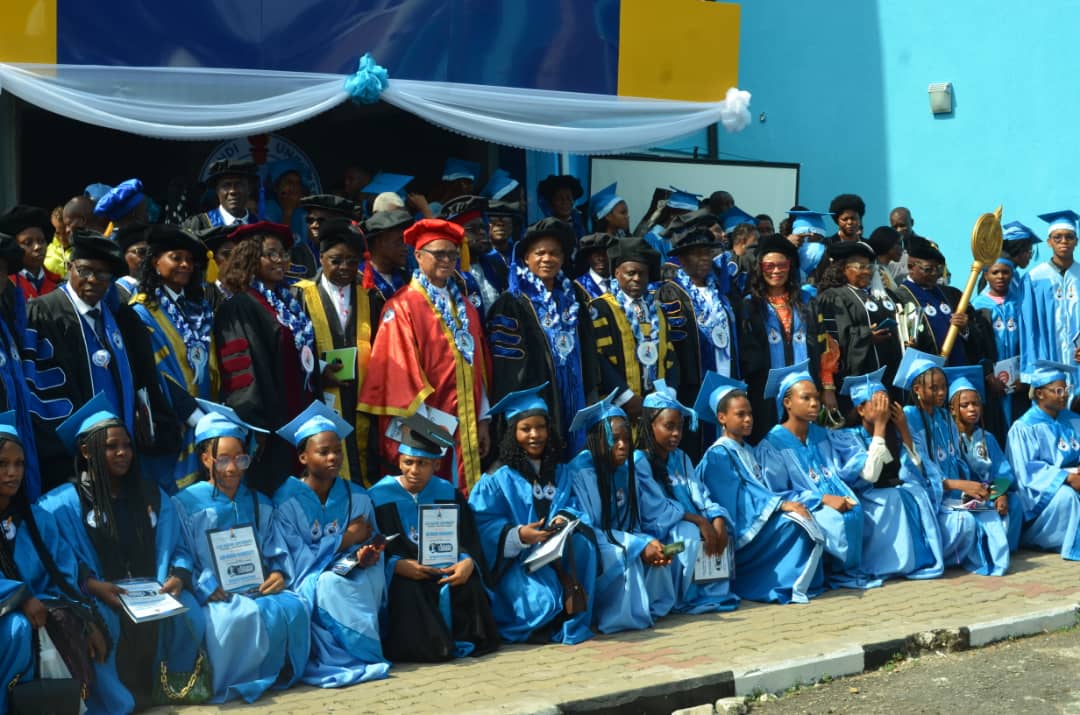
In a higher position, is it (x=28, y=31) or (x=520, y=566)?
(x=28, y=31)

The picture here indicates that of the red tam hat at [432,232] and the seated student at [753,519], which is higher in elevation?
the red tam hat at [432,232]

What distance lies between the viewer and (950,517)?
9453 millimetres

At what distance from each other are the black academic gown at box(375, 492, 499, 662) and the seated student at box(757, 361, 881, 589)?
2.24 m

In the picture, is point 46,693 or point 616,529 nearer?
point 46,693

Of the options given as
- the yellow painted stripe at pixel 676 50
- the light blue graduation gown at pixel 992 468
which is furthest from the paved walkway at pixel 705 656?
the yellow painted stripe at pixel 676 50

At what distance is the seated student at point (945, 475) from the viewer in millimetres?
9438

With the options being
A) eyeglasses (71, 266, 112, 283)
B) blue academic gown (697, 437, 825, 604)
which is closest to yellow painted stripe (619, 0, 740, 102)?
blue academic gown (697, 437, 825, 604)

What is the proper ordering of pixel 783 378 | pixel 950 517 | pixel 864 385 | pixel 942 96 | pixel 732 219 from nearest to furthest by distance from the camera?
pixel 783 378 < pixel 950 517 < pixel 864 385 < pixel 732 219 < pixel 942 96

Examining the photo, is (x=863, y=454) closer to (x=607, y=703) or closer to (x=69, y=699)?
(x=607, y=703)

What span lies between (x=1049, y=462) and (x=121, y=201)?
643 centimetres

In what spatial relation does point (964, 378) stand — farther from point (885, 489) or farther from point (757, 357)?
point (757, 357)

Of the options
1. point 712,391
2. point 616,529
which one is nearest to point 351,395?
point 616,529

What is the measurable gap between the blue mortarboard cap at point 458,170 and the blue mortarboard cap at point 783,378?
3.09 metres

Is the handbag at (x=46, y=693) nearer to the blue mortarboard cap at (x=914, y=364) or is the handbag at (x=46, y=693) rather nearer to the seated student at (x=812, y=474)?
the seated student at (x=812, y=474)
